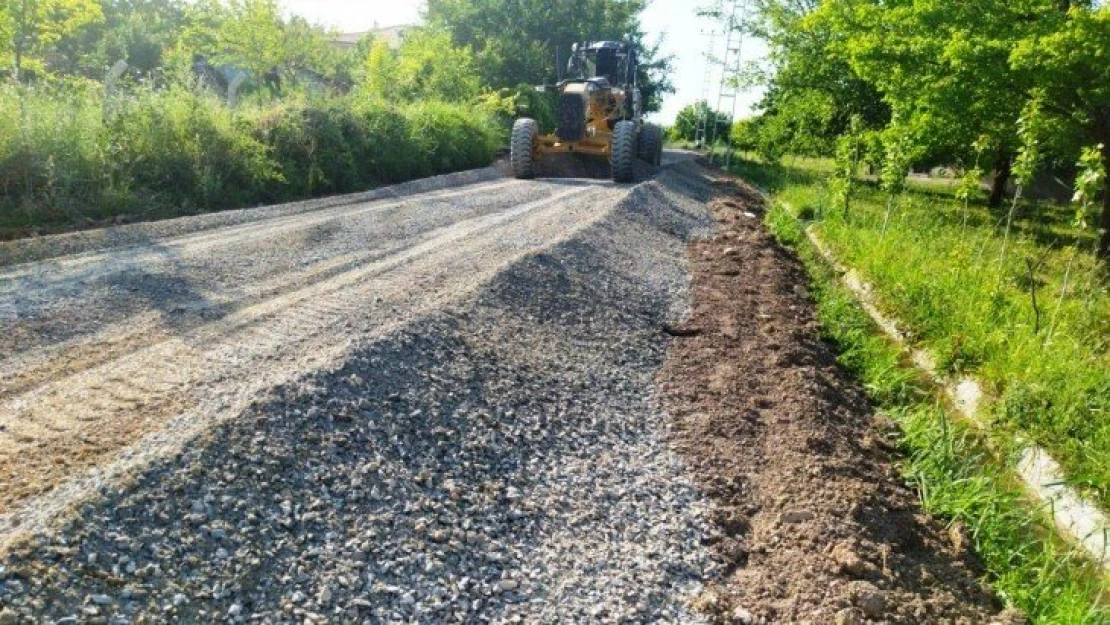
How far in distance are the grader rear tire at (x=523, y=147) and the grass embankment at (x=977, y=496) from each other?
989 cm

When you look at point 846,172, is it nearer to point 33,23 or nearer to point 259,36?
point 33,23

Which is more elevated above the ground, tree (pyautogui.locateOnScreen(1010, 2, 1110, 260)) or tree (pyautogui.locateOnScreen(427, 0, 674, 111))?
tree (pyautogui.locateOnScreen(427, 0, 674, 111))

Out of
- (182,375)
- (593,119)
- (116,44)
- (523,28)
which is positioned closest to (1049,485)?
(182,375)

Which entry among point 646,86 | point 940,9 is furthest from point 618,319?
point 646,86

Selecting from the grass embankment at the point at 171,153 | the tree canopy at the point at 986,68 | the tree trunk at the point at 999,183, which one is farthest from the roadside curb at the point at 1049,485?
the tree trunk at the point at 999,183

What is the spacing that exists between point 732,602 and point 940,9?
12.5 metres

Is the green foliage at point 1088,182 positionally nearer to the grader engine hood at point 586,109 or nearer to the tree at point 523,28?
the grader engine hood at point 586,109

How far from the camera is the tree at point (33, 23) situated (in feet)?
37.3

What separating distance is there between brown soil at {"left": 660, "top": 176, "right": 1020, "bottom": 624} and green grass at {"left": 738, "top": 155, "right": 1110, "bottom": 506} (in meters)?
0.87

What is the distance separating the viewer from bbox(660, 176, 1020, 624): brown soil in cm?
316

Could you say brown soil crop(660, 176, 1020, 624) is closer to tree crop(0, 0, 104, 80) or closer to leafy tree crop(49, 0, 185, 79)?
tree crop(0, 0, 104, 80)

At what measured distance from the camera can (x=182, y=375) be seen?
4023 mm

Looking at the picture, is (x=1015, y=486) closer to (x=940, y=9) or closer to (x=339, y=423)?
(x=339, y=423)

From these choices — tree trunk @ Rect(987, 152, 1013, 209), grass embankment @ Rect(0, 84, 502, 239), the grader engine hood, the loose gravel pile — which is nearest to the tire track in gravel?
the loose gravel pile
